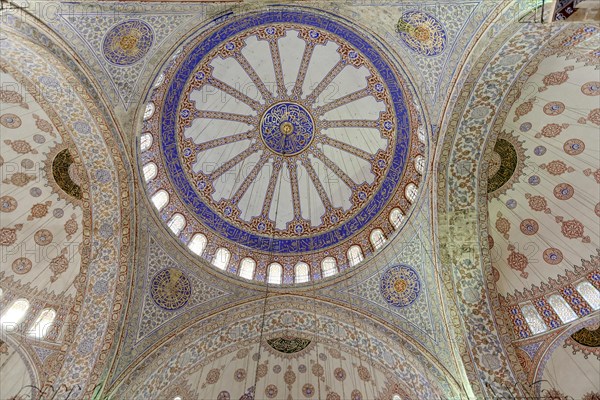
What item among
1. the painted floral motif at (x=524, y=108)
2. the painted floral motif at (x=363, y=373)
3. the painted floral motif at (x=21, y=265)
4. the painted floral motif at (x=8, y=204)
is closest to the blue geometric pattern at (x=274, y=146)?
the painted floral motif at (x=524, y=108)

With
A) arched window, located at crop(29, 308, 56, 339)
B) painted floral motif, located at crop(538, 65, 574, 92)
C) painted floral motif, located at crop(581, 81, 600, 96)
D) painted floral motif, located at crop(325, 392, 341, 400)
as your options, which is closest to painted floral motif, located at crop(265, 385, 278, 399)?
painted floral motif, located at crop(325, 392, 341, 400)

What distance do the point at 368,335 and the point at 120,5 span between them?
8.15 meters

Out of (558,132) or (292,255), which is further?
(292,255)

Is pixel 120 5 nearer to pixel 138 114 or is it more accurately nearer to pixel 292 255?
pixel 138 114

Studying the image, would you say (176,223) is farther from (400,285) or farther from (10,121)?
(400,285)

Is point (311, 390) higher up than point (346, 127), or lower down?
lower down

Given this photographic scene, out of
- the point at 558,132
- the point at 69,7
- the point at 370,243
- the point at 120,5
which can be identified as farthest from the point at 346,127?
the point at 69,7

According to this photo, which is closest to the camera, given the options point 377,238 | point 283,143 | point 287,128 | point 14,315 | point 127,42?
point 127,42

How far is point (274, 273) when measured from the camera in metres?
9.91

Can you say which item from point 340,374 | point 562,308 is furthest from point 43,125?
point 562,308

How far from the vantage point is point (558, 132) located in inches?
287

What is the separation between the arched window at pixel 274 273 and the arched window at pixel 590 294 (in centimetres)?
622

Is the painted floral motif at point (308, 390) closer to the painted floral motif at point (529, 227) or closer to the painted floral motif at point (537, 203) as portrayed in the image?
the painted floral motif at point (529, 227)

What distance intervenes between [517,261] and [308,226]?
199 inches
